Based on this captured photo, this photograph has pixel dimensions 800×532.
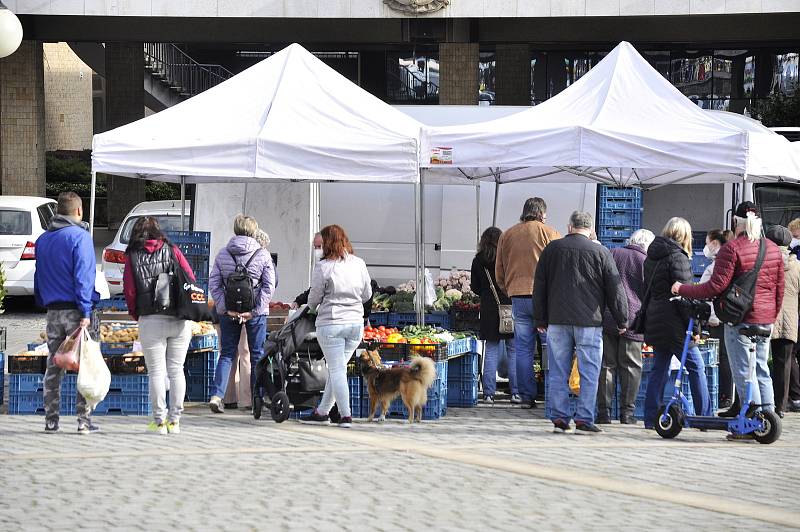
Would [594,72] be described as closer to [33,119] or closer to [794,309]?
[794,309]

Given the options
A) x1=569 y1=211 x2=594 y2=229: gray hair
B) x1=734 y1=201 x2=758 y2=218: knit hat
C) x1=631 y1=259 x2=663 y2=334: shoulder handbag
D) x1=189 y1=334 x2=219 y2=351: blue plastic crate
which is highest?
x1=734 y1=201 x2=758 y2=218: knit hat

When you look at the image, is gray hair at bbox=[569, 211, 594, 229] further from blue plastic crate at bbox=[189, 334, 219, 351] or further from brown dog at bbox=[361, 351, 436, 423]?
blue plastic crate at bbox=[189, 334, 219, 351]

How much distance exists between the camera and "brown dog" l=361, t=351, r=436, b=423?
1036 centimetres

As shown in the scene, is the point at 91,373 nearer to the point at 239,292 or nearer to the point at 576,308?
the point at 239,292

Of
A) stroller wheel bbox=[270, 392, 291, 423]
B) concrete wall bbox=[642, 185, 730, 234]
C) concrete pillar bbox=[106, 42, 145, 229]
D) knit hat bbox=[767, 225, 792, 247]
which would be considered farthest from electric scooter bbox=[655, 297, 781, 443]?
concrete pillar bbox=[106, 42, 145, 229]

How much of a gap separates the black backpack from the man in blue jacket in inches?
54.0

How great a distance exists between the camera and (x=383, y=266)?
624 inches

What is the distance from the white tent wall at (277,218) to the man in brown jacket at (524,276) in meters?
4.03

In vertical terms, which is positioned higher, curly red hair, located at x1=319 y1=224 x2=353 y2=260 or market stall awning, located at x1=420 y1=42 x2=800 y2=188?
market stall awning, located at x1=420 y1=42 x2=800 y2=188

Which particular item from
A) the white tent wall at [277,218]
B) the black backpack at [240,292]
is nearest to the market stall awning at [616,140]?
the black backpack at [240,292]

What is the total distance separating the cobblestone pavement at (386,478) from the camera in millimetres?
6961

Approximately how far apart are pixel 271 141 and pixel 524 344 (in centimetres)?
297

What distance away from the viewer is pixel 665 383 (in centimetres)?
1038

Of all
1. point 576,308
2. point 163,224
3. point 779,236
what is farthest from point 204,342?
point 163,224
